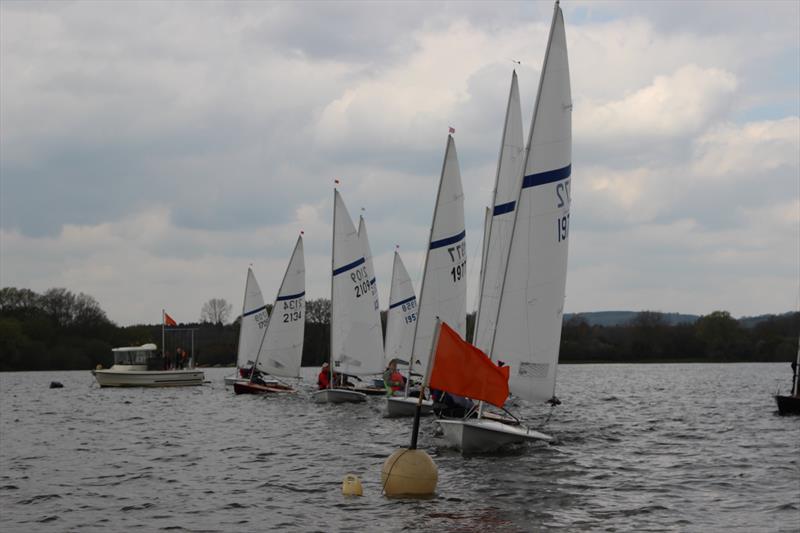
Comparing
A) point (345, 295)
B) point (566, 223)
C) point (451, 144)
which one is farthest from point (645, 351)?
point (566, 223)

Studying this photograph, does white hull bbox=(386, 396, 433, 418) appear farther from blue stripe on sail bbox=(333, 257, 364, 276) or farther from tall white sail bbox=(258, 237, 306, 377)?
tall white sail bbox=(258, 237, 306, 377)

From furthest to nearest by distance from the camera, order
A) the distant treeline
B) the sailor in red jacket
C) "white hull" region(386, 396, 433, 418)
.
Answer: the distant treeline, the sailor in red jacket, "white hull" region(386, 396, 433, 418)

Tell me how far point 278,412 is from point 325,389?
3.91 meters

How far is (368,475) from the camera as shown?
766 inches

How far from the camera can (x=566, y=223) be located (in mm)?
22531

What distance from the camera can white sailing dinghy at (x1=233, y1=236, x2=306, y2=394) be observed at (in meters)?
48.0

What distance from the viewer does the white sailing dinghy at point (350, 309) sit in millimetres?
42062

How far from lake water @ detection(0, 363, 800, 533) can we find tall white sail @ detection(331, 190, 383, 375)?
543 centimetres

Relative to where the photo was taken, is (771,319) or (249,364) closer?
(249,364)

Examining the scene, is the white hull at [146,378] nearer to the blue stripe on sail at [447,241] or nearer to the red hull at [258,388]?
the red hull at [258,388]

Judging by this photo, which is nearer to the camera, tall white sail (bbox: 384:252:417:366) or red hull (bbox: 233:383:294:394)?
red hull (bbox: 233:383:294:394)

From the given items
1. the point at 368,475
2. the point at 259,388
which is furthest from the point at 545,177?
the point at 259,388

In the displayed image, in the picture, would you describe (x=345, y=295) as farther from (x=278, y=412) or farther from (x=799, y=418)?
(x=799, y=418)

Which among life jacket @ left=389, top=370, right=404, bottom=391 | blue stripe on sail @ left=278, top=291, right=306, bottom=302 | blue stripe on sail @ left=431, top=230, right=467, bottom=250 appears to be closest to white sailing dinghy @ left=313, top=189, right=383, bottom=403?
life jacket @ left=389, top=370, right=404, bottom=391
